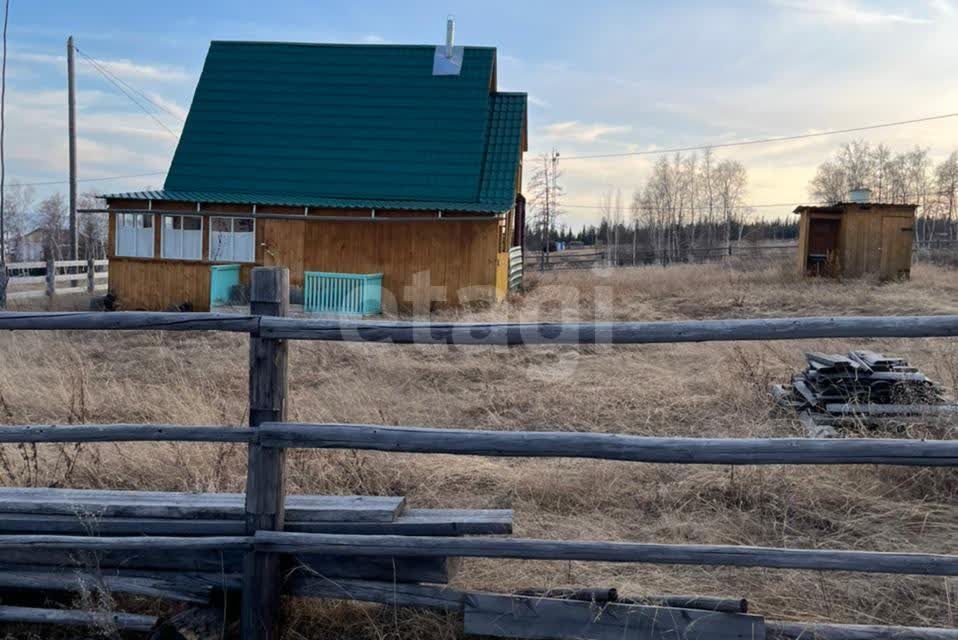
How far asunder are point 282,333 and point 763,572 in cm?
271

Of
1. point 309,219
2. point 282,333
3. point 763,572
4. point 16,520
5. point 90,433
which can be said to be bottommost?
point 763,572

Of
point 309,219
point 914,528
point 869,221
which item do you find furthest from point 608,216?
point 914,528

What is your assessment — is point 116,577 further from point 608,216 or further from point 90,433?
point 608,216

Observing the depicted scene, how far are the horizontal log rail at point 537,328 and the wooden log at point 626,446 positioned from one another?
400mm

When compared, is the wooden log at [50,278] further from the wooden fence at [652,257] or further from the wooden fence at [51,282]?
the wooden fence at [652,257]

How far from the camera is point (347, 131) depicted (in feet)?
66.9

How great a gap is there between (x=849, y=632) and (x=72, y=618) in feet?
11.1

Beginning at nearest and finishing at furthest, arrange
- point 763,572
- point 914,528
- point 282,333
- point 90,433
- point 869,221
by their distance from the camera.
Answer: point 282,333, point 90,433, point 763,572, point 914,528, point 869,221

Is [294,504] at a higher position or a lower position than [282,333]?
lower

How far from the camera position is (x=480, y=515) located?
3.89 m

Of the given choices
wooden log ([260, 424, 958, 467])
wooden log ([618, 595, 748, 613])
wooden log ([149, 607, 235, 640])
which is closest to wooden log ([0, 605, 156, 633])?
wooden log ([149, 607, 235, 640])

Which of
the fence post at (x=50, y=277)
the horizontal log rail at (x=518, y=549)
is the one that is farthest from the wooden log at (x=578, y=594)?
the fence post at (x=50, y=277)

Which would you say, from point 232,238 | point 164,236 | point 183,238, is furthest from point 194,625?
point 164,236

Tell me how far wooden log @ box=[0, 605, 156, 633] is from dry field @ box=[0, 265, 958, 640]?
121mm
